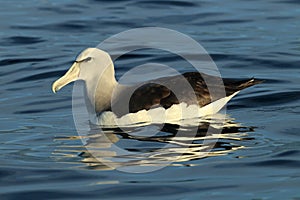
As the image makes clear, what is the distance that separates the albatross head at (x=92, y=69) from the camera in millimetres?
13367

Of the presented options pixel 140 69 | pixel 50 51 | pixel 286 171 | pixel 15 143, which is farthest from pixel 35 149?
pixel 50 51

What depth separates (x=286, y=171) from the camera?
10375 millimetres

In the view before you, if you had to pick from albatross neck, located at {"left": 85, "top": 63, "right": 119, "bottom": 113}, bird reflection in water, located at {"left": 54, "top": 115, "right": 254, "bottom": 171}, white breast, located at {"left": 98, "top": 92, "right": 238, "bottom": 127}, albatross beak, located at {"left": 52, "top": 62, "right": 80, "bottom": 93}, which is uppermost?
albatross beak, located at {"left": 52, "top": 62, "right": 80, "bottom": 93}

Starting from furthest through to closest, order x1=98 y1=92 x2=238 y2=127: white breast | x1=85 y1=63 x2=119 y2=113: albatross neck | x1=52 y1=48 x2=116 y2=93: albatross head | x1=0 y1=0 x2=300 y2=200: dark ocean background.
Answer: x1=52 y1=48 x2=116 y2=93: albatross head
x1=85 y1=63 x2=119 y2=113: albatross neck
x1=98 y1=92 x2=238 y2=127: white breast
x1=0 y1=0 x2=300 y2=200: dark ocean background

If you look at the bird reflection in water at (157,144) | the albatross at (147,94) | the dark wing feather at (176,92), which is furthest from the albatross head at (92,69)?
the bird reflection in water at (157,144)

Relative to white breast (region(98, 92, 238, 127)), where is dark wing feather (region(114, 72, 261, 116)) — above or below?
above

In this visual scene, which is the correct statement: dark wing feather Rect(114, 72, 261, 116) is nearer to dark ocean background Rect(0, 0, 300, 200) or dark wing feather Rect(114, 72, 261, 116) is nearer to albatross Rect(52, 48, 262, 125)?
albatross Rect(52, 48, 262, 125)

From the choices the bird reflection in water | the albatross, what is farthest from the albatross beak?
the bird reflection in water

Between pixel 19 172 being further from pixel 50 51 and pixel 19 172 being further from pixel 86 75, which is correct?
pixel 50 51

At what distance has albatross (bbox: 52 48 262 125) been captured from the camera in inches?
502

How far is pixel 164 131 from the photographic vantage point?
41.4ft

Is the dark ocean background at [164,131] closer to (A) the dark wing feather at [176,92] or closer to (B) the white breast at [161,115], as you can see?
(B) the white breast at [161,115]

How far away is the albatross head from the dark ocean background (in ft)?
1.96

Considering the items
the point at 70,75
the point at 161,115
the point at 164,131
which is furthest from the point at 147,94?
the point at 70,75
